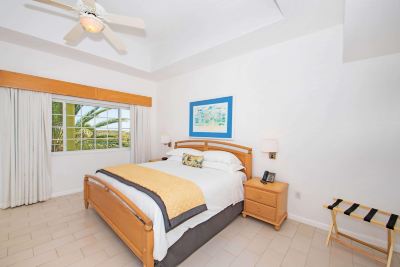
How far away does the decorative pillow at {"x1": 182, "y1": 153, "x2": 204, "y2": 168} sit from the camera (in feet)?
10.0

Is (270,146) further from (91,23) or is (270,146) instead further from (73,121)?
(73,121)

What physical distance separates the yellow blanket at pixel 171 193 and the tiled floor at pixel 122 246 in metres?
0.55

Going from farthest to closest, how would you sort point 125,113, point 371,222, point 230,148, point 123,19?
point 125,113 → point 230,148 → point 123,19 → point 371,222

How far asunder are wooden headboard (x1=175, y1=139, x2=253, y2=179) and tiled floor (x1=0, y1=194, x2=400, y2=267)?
873 millimetres

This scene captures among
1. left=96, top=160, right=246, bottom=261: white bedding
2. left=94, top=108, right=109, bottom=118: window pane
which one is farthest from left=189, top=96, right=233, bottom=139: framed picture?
left=94, top=108, right=109, bottom=118: window pane

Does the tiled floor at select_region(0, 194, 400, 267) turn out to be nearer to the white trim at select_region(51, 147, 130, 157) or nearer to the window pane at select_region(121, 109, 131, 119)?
the white trim at select_region(51, 147, 130, 157)

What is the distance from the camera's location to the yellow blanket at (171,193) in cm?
164

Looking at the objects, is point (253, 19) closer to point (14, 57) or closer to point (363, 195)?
point (363, 195)

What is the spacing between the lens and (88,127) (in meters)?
3.97

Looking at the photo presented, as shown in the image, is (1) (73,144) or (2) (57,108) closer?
(2) (57,108)

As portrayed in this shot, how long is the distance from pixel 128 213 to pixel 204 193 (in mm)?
862

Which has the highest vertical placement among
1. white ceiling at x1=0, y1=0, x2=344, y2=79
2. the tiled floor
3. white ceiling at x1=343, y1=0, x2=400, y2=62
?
white ceiling at x1=0, y1=0, x2=344, y2=79

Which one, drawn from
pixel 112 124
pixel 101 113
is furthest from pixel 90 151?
pixel 101 113

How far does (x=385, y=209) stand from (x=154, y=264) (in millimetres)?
2687
